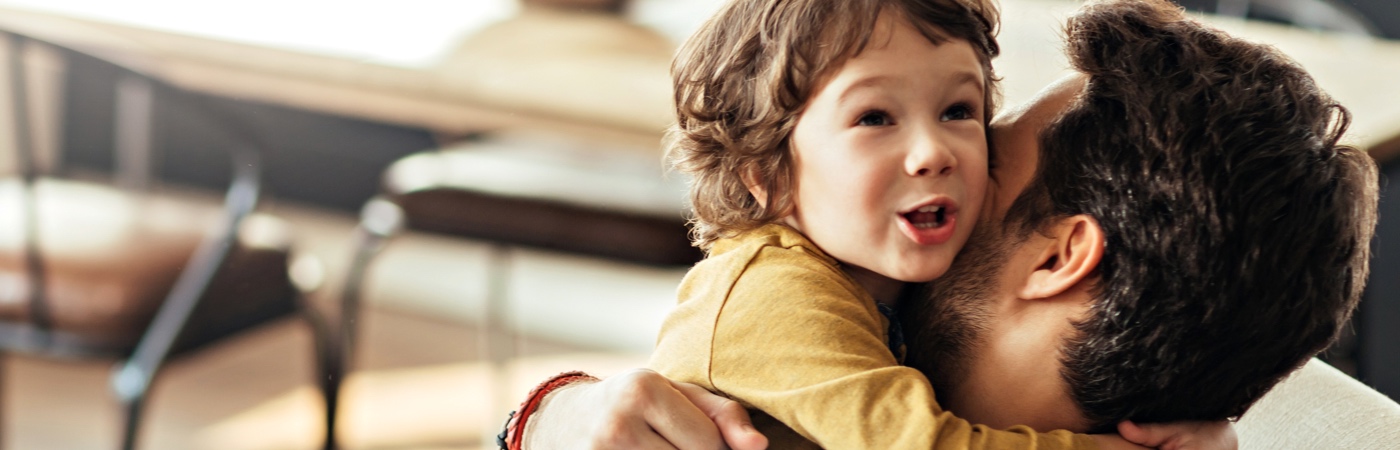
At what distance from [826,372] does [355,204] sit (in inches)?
134

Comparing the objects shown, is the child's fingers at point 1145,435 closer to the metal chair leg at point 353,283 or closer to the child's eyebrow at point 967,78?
the child's eyebrow at point 967,78

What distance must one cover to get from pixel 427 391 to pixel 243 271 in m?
0.99

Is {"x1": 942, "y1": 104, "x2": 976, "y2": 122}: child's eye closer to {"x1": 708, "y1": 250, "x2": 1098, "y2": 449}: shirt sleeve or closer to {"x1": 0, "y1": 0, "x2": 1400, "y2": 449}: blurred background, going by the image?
{"x1": 708, "y1": 250, "x2": 1098, "y2": 449}: shirt sleeve

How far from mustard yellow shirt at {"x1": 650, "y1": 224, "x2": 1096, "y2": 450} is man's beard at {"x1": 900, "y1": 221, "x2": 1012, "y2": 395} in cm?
4

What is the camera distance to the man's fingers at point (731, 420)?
0.81 m

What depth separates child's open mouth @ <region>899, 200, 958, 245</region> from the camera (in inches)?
32.3

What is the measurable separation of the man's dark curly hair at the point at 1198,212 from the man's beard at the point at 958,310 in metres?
0.03

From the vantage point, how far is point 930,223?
32.7 inches

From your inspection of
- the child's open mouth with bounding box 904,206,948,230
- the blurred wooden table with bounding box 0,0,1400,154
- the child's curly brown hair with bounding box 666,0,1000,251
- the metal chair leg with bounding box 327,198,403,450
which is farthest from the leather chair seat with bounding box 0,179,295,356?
the child's open mouth with bounding box 904,206,948,230

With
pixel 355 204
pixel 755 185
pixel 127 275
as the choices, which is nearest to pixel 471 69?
pixel 355 204

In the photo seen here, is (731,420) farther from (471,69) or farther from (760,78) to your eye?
(471,69)

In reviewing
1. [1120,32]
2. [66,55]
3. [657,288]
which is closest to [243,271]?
[66,55]

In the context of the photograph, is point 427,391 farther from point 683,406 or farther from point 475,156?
point 683,406

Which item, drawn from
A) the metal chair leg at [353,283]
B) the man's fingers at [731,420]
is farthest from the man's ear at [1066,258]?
the metal chair leg at [353,283]
